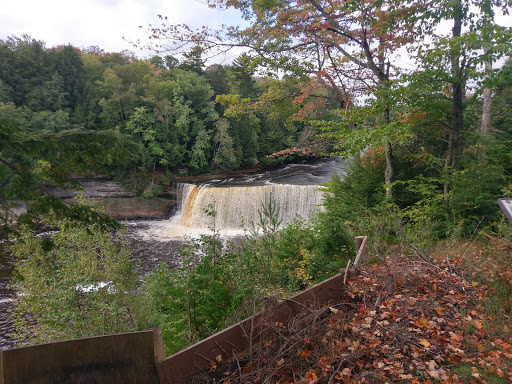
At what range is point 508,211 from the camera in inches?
99.3

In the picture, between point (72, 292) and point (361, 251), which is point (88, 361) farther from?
point (72, 292)

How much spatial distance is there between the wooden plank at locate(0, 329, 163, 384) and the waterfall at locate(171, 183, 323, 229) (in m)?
12.0

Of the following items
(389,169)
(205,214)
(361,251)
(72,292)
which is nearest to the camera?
(361,251)

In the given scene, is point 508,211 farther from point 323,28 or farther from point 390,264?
point 323,28

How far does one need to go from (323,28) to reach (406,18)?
1.78m

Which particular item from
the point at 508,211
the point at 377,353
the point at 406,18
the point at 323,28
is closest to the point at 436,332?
the point at 377,353

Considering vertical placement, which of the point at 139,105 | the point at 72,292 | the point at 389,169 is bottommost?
the point at 72,292

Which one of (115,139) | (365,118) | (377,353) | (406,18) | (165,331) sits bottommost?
(165,331)

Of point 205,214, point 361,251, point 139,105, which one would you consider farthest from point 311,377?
point 139,105

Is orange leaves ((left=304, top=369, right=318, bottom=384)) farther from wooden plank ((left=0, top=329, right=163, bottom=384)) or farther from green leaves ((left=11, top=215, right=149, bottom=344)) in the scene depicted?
green leaves ((left=11, top=215, right=149, bottom=344))

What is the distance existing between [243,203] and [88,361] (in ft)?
49.0

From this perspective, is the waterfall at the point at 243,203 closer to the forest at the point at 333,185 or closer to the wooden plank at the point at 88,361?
the forest at the point at 333,185

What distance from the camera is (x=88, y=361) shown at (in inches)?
72.7

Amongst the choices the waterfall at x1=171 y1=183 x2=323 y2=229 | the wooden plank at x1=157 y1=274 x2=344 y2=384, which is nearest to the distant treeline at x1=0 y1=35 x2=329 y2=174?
the waterfall at x1=171 y1=183 x2=323 y2=229
